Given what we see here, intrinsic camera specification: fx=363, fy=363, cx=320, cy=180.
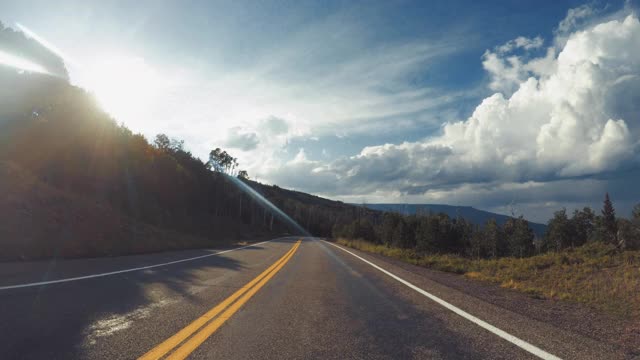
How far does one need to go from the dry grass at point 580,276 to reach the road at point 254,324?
2.73m

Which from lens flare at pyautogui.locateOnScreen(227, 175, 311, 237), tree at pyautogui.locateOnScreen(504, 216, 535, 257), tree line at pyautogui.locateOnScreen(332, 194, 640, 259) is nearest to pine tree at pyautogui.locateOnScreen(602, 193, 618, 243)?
tree line at pyautogui.locateOnScreen(332, 194, 640, 259)

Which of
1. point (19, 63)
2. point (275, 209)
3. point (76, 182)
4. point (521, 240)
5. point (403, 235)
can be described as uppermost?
point (19, 63)

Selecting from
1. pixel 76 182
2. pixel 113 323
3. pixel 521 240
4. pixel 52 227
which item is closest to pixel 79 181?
pixel 76 182

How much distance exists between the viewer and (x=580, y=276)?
993 centimetres

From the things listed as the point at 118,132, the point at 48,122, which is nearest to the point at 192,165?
the point at 118,132

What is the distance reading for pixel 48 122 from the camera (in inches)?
1222

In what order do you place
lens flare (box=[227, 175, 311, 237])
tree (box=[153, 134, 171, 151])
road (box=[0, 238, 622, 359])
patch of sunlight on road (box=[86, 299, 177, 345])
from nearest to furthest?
road (box=[0, 238, 622, 359]) < patch of sunlight on road (box=[86, 299, 177, 345]) < tree (box=[153, 134, 171, 151]) < lens flare (box=[227, 175, 311, 237])

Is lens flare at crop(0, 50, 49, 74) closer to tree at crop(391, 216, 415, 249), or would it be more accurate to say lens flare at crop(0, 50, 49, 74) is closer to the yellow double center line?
the yellow double center line

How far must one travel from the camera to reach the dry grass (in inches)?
293

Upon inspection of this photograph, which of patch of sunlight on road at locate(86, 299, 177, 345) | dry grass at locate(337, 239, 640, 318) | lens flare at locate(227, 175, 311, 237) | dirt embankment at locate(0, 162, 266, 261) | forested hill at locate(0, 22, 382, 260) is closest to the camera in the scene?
patch of sunlight on road at locate(86, 299, 177, 345)

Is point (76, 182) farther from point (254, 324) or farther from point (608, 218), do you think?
point (608, 218)

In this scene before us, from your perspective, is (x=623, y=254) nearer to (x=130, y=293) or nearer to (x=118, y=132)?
(x=130, y=293)

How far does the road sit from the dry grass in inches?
107

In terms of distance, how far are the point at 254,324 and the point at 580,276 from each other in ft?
31.6
